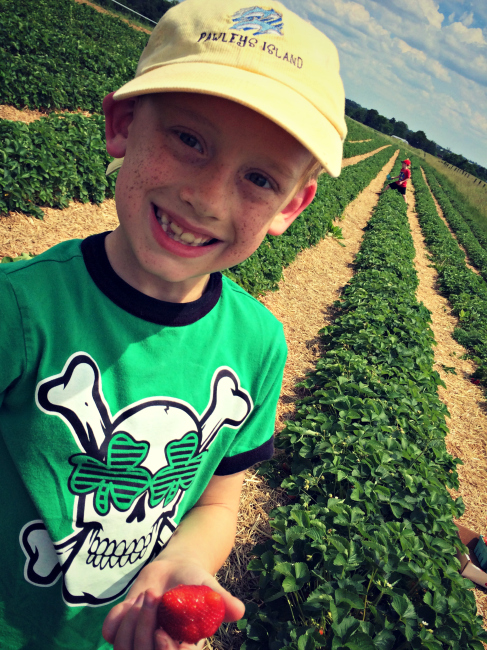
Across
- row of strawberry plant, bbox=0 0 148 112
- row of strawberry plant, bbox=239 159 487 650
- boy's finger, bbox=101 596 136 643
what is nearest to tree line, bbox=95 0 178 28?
row of strawberry plant, bbox=0 0 148 112

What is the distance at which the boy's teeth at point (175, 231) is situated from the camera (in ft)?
3.23

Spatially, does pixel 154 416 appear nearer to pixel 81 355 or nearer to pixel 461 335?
pixel 81 355

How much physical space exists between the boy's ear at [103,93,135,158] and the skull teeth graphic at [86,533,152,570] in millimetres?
1078

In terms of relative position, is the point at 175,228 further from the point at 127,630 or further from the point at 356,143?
the point at 356,143

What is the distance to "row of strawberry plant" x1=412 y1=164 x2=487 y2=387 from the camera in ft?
31.0

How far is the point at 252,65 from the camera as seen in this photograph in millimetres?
899

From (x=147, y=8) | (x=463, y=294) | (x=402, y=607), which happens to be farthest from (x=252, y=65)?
(x=147, y=8)

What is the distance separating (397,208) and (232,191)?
20.0 metres

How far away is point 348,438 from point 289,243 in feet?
20.6

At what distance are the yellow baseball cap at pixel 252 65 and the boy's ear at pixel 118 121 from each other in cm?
9

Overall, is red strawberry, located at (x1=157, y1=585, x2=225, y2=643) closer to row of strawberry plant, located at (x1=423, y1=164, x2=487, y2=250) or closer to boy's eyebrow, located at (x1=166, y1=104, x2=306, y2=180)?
boy's eyebrow, located at (x1=166, y1=104, x2=306, y2=180)

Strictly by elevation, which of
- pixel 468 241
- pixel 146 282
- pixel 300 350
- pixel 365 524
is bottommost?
pixel 300 350

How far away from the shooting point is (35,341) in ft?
3.13

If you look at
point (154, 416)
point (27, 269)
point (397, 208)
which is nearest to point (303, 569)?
point (154, 416)
